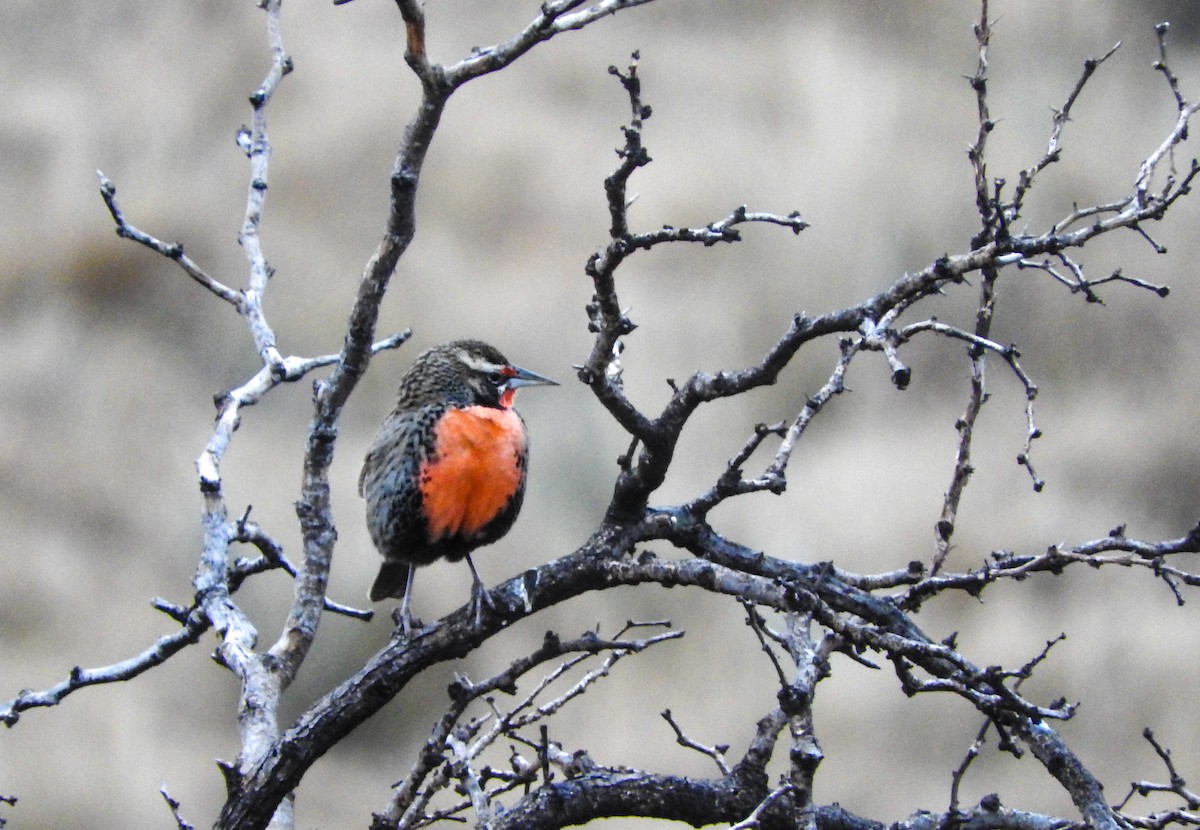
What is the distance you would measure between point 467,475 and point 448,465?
6 centimetres

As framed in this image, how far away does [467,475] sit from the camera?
3.33m

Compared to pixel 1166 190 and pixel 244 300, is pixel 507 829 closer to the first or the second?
pixel 244 300

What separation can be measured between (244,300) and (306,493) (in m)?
0.56

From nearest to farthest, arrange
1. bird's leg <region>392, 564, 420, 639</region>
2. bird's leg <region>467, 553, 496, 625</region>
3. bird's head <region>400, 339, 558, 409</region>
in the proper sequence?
bird's leg <region>467, 553, 496, 625</region>
bird's leg <region>392, 564, 420, 639</region>
bird's head <region>400, 339, 558, 409</region>

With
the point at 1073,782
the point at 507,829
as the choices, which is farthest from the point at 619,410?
the point at 1073,782

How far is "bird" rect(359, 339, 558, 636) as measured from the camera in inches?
131

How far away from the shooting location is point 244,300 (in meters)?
3.24

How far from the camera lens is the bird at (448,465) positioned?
3.34 metres

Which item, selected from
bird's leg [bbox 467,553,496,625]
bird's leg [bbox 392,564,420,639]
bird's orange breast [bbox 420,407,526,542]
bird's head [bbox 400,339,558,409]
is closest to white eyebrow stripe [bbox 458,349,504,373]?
bird's head [bbox 400,339,558,409]

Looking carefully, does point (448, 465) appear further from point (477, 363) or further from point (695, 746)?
point (695, 746)

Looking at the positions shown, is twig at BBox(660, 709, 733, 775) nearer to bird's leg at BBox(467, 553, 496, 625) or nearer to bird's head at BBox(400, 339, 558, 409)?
bird's leg at BBox(467, 553, 496, 625)

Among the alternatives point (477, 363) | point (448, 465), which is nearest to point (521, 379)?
point (477, 363)

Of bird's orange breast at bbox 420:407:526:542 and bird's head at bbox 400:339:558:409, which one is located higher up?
bird's head at bbox 400:339:558:409

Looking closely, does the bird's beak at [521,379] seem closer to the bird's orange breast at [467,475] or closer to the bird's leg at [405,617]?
the bird's orange breast at [467,475]
